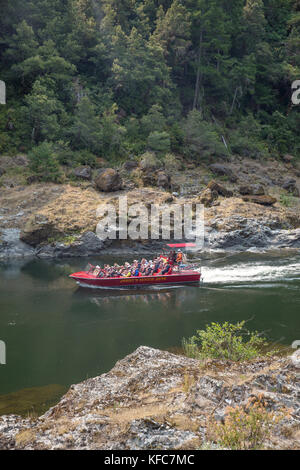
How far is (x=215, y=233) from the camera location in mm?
28047

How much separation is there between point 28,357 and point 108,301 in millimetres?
6669

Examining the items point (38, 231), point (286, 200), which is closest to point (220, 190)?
point (286, 200)

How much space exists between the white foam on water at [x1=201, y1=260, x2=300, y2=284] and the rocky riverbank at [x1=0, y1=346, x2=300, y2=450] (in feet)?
38.8

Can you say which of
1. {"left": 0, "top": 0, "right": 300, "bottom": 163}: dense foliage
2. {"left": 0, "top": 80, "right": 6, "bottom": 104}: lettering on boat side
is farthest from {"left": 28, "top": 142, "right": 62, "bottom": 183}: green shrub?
{"left": 0, "top": 80, "right": 6, "bottom": 104}: lettering on boat side

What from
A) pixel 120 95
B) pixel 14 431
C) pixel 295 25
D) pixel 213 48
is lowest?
pixel 14 431

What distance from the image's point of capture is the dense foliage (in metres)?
35.3

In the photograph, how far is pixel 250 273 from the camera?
21609 mm

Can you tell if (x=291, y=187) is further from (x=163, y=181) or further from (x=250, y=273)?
(x=250, y=273)

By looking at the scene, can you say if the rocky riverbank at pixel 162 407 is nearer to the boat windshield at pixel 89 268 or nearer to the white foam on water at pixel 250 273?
the white foam on water at pixel 250 273

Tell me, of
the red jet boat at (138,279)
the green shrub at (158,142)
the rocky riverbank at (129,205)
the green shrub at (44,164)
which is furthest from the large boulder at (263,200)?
the green shrub at (44,164)

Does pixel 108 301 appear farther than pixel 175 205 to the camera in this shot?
No

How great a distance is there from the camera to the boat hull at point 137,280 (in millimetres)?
20516
